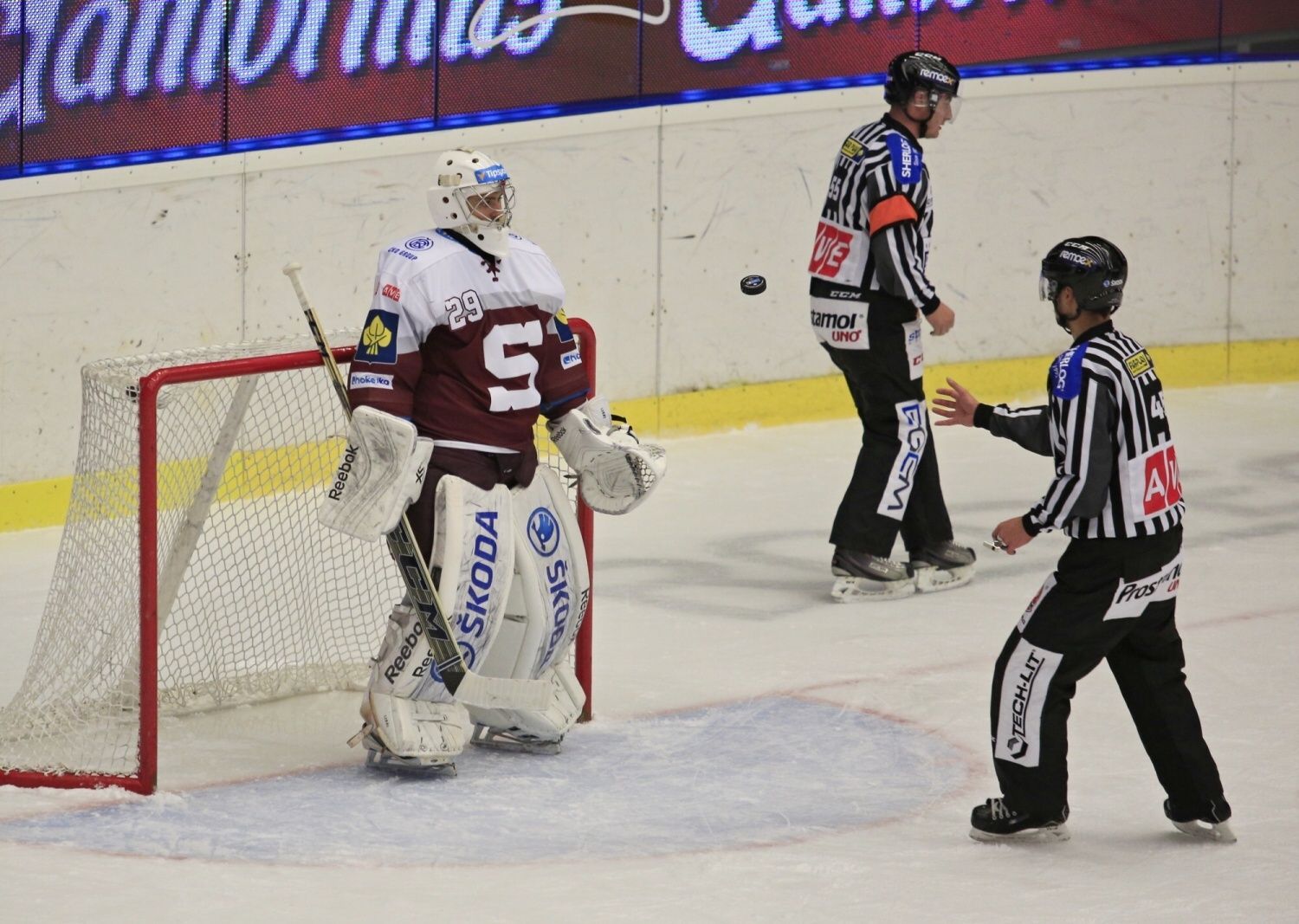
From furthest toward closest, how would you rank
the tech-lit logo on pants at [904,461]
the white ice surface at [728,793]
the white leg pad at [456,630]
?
1. the tech-lit logo on pants at [904,461]
2. the white leg pad at [456,630]
3. the white ice surface at [728,793]

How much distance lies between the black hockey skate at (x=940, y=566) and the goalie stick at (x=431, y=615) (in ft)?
7.11

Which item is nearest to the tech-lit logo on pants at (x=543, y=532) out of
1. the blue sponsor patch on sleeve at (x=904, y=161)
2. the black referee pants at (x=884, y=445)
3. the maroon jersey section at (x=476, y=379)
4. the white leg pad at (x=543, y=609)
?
the white leg pad at (x=543, y=609)

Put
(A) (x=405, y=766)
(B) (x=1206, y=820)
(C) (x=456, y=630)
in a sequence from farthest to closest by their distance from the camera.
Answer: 1. (A) (x=405, y=766)
2. (C) (x=456, y=630)
3. (B) (x=1206, y=820)

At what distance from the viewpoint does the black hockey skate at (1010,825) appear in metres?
4.51

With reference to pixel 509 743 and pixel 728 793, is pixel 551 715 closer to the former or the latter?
pixel 509 743

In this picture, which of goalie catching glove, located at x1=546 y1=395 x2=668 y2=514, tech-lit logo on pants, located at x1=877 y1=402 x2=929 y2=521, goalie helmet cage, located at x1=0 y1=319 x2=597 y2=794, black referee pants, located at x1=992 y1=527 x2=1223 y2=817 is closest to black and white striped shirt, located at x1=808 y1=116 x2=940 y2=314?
tech-lit logo on pants, located at x1=877 y1=402 x2=929 y2=521

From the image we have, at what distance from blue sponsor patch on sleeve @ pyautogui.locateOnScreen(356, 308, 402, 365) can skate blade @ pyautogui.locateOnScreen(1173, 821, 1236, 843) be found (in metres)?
1.83

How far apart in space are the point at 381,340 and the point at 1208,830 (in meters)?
1.93

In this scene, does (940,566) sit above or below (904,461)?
below

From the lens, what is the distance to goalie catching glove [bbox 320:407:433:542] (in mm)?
4746

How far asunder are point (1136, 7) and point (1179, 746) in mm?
5854

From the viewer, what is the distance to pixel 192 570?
573 cm

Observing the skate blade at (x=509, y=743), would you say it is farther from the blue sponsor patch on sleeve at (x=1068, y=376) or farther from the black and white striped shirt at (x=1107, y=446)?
the blue sponsor patch on sleeve at (x=1068, y=376)

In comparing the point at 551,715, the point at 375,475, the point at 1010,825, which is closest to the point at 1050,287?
the point at 1010,825
